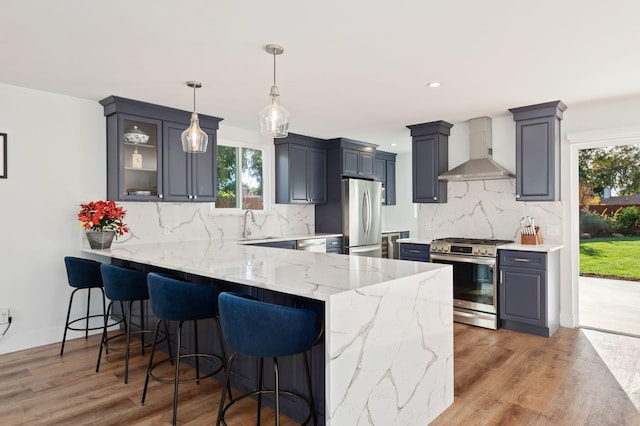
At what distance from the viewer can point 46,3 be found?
215 cm

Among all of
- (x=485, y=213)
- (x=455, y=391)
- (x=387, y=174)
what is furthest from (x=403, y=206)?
(x=455, y=391)

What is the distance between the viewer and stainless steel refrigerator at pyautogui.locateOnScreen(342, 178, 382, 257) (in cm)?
591

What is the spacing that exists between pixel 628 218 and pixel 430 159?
2154 mm

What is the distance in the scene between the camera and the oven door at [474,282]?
4.18 m

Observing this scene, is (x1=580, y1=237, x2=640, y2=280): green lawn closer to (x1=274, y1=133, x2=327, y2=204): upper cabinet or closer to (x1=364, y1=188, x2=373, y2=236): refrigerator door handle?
(x1=364, y1=188, x2=373, y2=236): refrigerator door handle

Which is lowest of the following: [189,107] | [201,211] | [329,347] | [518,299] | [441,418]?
[441,418]

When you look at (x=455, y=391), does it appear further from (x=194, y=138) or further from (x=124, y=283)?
(x=194, y=138)

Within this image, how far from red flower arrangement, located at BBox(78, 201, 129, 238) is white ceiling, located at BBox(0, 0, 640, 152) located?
1040 millimetres

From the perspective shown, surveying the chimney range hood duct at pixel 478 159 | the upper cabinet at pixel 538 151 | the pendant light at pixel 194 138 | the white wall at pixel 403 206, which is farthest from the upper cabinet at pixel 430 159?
the pendant light at pixel 194 138

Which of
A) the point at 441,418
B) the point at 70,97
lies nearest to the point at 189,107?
the point at 70,97

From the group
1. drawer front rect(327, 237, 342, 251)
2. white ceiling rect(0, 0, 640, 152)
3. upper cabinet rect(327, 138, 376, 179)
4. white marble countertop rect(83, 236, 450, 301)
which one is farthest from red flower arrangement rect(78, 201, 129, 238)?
upper cabinet rect(327, 138, 376, 179)

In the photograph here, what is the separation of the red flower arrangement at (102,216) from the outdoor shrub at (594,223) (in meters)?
4.81

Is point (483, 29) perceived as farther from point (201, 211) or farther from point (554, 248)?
point (201, 211)

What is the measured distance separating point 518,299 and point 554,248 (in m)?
0.62
